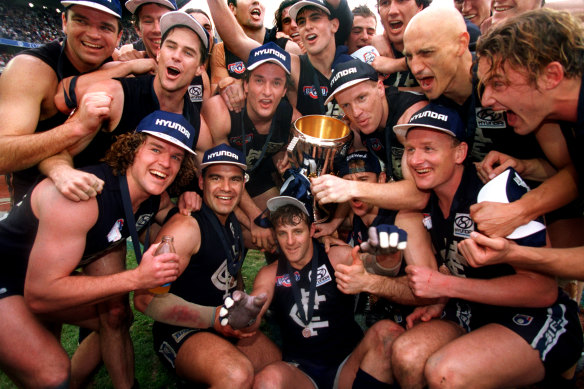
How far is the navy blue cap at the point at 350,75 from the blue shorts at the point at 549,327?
253 centimetres

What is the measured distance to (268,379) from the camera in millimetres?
3229

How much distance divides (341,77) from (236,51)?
64.9 inches

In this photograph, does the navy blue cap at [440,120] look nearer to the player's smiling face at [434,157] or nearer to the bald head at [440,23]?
the player's smiling face at [434,157]

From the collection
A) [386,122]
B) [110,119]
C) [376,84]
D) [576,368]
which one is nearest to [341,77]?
[376,84]

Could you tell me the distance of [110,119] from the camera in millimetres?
3512

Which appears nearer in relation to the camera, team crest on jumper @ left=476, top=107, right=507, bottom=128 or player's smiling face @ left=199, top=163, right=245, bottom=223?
team crest on jumper @ left=476, top=107, right=507, bottom=128

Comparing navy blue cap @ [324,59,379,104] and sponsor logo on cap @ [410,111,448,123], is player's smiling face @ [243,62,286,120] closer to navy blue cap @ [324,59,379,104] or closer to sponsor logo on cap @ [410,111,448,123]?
navy blue cap @ [324,59,379,104]

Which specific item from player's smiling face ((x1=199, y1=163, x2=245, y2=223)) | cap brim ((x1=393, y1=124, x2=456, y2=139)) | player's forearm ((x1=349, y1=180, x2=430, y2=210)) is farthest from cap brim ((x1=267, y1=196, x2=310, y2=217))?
cap brim ((x1=393, y1=124, x2=456, y2=139))

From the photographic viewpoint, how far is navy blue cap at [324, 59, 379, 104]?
12.8 ft

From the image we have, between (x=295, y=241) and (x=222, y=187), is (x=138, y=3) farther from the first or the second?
(x=295, y=241)

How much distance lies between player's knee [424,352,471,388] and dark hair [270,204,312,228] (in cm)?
181

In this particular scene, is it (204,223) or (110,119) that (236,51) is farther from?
(204,223)

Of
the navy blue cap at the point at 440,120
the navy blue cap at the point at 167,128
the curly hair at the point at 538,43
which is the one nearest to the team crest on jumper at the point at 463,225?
the navy blue cap at the point at 440,120

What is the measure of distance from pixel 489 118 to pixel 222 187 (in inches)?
110
